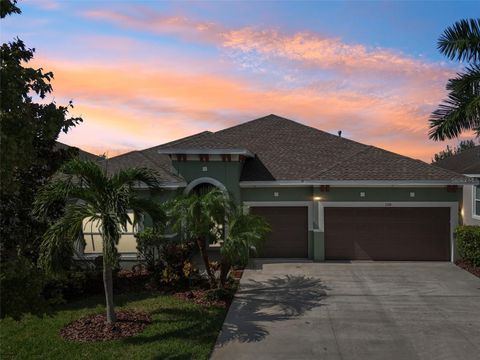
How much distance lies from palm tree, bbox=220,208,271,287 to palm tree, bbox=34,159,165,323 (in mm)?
2494

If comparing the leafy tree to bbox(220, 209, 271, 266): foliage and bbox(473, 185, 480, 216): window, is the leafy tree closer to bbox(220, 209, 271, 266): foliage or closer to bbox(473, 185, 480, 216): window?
bbox(220, 209, 271, 266): foliage

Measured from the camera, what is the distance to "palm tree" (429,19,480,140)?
1496 centimetres

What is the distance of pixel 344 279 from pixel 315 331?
519 cm

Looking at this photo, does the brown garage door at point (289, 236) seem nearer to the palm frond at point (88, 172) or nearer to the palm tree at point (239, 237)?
the palm tree at point (239, 237)

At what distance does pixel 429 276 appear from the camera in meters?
15.1

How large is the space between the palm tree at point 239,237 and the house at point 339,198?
Result: 16.1 ft

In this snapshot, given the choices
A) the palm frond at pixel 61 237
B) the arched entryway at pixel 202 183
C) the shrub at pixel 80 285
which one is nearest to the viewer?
the palm frond at pixel 61 237

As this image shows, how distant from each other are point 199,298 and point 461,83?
11.4 metres

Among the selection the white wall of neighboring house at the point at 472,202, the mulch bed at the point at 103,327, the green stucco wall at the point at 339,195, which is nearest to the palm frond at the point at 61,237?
the mulch bed at the point at 103,327

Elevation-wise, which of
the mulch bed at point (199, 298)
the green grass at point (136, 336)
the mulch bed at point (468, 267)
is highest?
the mulch bed at point (468, 267)

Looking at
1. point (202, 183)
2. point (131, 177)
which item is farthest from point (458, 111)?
point (131, 177)

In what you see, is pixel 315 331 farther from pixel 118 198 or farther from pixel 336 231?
pixel 336 231

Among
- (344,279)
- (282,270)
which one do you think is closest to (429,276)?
(344,279)

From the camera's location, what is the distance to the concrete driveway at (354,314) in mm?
8859
